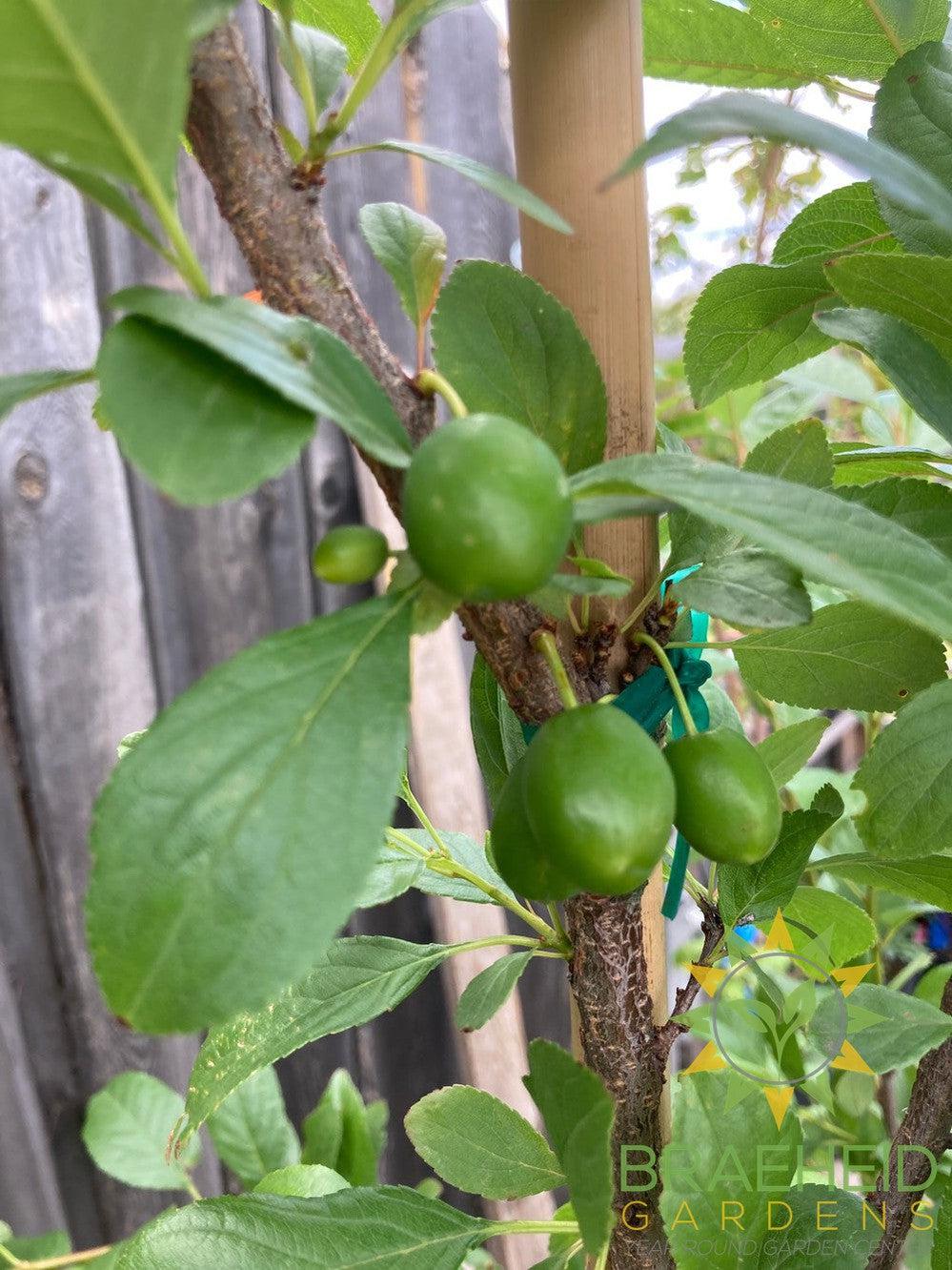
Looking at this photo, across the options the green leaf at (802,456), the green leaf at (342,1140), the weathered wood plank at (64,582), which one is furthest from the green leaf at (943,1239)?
the weathered wood plank at (64,582)

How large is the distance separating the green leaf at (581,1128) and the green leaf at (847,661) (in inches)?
7.6

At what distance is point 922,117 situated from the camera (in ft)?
1.40

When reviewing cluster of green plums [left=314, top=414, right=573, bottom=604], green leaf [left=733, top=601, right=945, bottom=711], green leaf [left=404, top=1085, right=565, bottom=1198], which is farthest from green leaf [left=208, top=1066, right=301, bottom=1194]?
cluster of green plums [left=314, top=414, right=573, bottom=604]

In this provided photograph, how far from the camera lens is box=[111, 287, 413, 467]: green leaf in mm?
237

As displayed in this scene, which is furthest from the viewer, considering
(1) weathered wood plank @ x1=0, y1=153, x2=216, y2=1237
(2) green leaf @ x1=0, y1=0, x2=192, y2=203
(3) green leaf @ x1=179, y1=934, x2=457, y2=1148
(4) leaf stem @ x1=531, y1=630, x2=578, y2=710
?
(1) weathered wood plank @ x1=0, y1=153, x2=216, y2=1237

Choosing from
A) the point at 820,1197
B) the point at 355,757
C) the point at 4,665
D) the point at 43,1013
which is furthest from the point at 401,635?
the point at 43,1013

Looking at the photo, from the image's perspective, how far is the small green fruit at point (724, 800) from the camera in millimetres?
338

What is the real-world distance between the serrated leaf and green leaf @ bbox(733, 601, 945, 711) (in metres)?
0.14

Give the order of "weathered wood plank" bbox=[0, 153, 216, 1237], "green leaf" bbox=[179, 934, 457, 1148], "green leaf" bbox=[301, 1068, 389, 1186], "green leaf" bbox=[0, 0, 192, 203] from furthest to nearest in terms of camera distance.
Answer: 1. "weathered wood plank" bbox=[0, 153, 216, 1237]
2. "green leaf" bbox=[301, 1068, 389, 1186]
3. "green leaf" bbox=[179, 934, 457, 1148]
4. "green leaf" bbox=[0, 0, 192, 203]

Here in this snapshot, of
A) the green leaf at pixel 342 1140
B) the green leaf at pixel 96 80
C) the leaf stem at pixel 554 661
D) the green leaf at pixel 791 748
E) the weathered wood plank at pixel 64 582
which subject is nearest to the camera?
the green leaf at pixel 96 80

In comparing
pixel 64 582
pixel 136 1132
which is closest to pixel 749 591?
pixel 136 1132

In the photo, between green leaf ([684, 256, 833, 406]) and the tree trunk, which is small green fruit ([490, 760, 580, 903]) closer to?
the tree trunk

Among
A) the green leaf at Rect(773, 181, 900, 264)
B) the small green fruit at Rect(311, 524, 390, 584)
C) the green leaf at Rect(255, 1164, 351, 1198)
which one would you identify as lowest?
the green leaf at Rect(255, 1164, 351, 1198)
